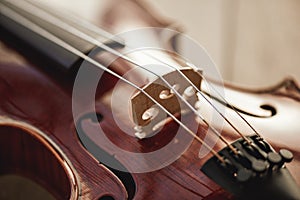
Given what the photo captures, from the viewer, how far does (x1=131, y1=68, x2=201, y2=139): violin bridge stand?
1.95ft

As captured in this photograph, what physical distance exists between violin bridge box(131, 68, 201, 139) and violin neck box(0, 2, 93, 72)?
6.8 inches

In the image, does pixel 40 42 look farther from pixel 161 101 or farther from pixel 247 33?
pixel 247 33

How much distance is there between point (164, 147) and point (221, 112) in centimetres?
10

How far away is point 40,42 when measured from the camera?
75 centimetres

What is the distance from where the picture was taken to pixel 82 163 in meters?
0.61

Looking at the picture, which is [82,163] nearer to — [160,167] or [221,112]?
[160,167]

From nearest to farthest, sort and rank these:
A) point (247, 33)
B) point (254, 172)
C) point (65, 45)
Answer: point (254, 172) → point (65, 45) → point (247, 33)

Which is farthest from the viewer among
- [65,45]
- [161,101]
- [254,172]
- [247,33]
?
[247,33]

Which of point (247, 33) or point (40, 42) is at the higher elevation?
point (247, 33)

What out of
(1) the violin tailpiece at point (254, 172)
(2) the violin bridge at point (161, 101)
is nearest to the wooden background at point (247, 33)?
(2) the violin bridge at point (161, 101)

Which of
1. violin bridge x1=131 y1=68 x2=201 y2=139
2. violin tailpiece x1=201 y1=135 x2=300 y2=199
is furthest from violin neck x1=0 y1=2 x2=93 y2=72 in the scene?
violin tailpiece x1=201 y1=135 x2=300 y2=199

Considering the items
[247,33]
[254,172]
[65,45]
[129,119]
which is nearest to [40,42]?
[65,45]

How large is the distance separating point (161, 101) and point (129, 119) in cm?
7

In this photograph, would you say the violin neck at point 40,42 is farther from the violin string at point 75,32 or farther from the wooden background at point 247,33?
the wooden background at point 247,33
